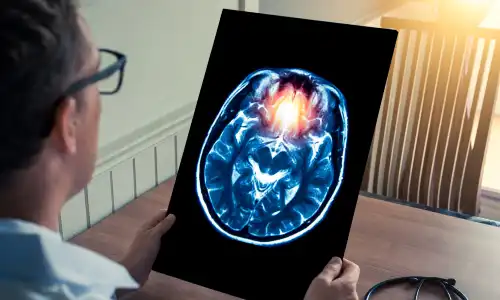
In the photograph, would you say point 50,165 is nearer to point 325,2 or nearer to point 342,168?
point 342,168

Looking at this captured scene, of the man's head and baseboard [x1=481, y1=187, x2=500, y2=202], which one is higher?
the man's head

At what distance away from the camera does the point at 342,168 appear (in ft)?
3.46

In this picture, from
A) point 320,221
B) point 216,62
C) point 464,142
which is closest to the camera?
point 320,221

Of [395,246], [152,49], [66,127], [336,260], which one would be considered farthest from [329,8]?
[66,127]

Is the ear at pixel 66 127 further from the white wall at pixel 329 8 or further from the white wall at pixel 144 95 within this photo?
the white wall at pixel 329 8

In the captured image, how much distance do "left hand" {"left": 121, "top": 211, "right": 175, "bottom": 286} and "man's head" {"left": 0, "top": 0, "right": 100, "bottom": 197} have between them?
1.22 ft

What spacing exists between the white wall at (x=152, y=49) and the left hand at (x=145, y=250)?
305 millimetres

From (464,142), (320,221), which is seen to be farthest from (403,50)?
(320,221)

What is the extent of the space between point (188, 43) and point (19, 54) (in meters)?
0.99

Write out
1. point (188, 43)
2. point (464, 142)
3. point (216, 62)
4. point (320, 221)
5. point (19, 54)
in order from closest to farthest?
point (19, 54), point (320, 221), point (216, 62), point (188, 43), point (464, 142)

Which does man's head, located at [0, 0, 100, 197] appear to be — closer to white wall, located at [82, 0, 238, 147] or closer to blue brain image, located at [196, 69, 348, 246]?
blue brain image, located at [196, 69, 348, 246]

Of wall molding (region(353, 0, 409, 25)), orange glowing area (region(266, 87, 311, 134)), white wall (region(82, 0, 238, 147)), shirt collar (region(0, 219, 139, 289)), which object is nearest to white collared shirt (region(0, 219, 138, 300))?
shirt collar (region(0, 219, 139, 289))

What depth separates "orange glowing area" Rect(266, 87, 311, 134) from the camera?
112 centimetres

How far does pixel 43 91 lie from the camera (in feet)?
2.10
